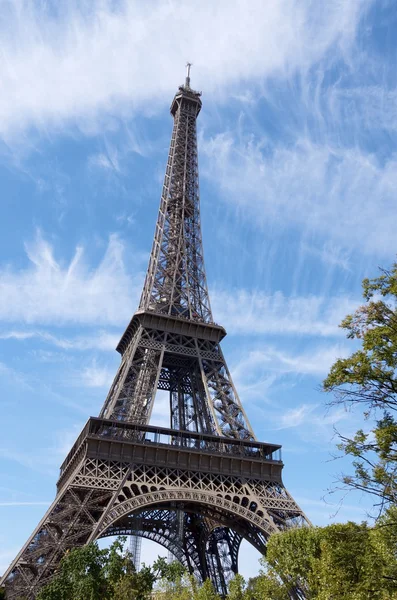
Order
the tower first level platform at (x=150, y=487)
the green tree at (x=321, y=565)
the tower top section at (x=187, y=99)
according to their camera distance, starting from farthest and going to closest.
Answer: the tower top section at (x=187, y=99), the tower first level platform at (x=150, y=487), the green tree at (x=321, y=565)

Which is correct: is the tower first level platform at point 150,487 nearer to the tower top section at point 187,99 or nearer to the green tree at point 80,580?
the green tree at point 80,580

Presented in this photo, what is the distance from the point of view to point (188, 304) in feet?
Answer: 156

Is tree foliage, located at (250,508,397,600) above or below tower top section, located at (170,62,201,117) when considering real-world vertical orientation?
below

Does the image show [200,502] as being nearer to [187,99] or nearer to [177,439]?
[177,439]

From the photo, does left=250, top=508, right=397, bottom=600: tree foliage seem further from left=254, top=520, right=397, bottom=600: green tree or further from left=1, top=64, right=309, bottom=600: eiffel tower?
left=1, top=64, right=309, bottom=600: eiffel tower

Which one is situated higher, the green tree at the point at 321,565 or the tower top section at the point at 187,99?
the tower top section at the point at 187,99

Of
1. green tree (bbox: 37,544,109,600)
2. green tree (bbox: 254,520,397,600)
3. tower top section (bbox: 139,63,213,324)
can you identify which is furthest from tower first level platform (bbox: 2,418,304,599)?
tower top section (bbox: 139,63,213,324)

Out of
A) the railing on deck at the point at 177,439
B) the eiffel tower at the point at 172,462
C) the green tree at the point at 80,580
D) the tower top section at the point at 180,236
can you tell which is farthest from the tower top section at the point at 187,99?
the green tree at the point at 80,580

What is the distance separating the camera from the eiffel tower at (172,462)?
103 ft

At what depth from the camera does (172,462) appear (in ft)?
117

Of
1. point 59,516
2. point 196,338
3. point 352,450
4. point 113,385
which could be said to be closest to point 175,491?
point 59,516

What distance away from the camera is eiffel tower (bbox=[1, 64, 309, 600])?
31266mm

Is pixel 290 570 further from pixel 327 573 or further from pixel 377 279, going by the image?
pixel 377 279

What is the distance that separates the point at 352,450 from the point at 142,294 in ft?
127
